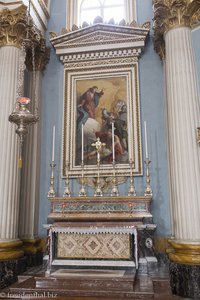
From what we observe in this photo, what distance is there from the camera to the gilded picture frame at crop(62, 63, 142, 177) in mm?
6273

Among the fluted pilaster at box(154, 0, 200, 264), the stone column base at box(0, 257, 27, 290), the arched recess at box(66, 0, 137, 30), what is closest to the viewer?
the fluted pilaster at box(154, 0, 200, 264)

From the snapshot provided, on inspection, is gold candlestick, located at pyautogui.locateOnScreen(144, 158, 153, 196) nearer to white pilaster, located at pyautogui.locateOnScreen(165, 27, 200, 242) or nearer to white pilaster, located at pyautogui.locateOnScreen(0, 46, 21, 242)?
white pilaster, located at pyautogui.locateOnScreen(165, 27, 200, 242)

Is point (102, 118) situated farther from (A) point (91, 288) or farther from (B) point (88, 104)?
(A) point (91, 288)

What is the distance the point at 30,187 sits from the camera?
20.9 ft

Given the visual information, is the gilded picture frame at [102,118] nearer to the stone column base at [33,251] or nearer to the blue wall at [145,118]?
the blue wall at [145,118]

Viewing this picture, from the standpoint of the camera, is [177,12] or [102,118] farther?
[102,118]

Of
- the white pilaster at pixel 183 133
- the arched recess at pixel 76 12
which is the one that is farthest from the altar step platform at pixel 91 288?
the arched recess at pixel 76 12

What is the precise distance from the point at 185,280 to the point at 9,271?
2696mm

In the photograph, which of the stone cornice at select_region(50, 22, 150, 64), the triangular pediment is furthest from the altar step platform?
the triangular pediment

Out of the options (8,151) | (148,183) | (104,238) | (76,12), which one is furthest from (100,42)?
(104,238)

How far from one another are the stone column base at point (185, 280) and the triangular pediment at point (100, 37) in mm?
4334

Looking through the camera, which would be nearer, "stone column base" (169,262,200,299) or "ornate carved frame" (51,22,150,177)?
"stone column base" (169,262,200,299)

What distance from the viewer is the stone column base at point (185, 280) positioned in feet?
14.9

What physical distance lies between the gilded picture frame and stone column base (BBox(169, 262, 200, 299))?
1951 millimetres
